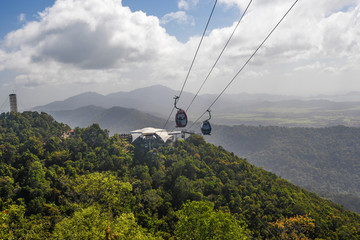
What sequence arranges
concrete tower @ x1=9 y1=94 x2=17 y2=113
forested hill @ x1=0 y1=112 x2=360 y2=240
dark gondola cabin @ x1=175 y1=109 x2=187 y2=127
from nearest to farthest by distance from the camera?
forested hill @ x1=0 y1=112 x2=360 y2=240, dark gondola cabin @ x1=175 y1=109 x2=187 y2=127, concrete tower @ x1=9 y1=94 x2=17 y2=113

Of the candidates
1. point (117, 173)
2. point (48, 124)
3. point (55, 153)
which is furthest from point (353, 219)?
point (48, 124)

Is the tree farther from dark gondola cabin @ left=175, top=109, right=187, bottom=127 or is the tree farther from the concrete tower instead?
the concrete tower

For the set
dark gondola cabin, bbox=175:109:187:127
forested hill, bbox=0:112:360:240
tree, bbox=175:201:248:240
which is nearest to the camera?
tree, bbox=175:201:248:240

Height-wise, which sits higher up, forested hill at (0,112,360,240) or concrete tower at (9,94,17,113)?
concrete tower at (9,94,17,113)

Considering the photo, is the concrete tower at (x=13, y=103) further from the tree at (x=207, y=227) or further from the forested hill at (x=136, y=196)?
the tree at (x=207, y=227)

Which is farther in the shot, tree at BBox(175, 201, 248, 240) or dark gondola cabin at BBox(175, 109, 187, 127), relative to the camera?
dark gondola cabin at BBox(175, 109, 187, 127)

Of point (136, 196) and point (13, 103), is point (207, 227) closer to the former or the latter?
point (136, 196)

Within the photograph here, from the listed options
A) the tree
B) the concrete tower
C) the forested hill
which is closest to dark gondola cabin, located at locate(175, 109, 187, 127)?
the forested hill

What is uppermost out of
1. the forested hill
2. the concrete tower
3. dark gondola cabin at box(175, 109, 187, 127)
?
the concrete tower
